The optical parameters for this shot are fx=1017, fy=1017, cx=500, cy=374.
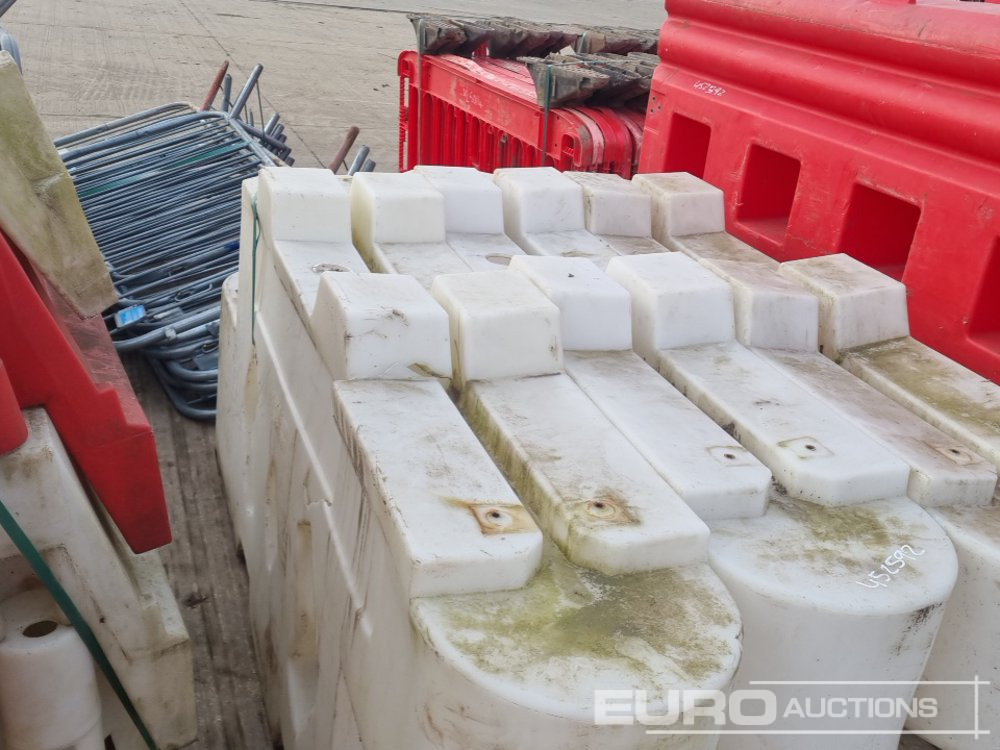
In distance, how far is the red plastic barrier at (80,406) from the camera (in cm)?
155

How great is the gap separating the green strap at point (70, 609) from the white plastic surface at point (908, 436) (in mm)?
1277

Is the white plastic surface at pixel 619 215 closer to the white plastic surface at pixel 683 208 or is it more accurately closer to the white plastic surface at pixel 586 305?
the white plastic surface at pixel 683 208

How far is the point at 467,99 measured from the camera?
4285mm

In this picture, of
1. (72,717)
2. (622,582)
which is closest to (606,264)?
(622,582)

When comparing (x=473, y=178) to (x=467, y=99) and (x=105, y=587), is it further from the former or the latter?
(x=467, y=99)

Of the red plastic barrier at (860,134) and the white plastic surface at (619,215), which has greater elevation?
the red plastic barrier at (860,134)

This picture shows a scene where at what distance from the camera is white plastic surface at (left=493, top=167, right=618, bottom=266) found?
7.69 ft

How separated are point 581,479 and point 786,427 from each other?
422 millimetres

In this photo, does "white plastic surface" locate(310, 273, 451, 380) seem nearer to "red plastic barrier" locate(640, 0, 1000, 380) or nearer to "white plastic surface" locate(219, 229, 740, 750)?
"white plastic surface" locate(219, 229, 740, 750)

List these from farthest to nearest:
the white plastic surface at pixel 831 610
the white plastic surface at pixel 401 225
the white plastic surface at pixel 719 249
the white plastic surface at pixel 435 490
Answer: the white plastic surface at pixel 719 249 → the white plastic surface at pixel 401 225 → the white plastic surface at pixel 831 610 → the white plastic surface at pixel 435 490

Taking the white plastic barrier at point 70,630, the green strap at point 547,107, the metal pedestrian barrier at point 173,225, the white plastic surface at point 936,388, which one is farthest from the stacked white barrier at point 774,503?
the metal pedestrian barrier at point 173,225

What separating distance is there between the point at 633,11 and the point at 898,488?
1582 cm

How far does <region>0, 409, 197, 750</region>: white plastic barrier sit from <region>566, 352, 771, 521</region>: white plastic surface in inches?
32.7

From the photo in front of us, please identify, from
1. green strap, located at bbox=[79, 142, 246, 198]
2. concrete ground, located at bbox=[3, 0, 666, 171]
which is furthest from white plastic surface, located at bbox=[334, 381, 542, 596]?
concrete ground, located at bbox=[3, 0, 666, 171]
